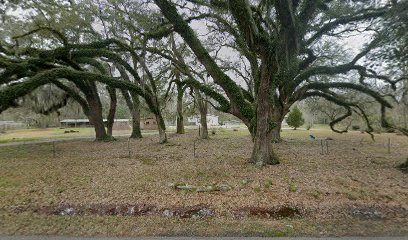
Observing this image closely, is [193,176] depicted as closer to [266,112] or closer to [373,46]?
[266,112]

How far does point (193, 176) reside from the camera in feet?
25.3

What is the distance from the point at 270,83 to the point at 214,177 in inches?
145

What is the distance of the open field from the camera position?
455 cm

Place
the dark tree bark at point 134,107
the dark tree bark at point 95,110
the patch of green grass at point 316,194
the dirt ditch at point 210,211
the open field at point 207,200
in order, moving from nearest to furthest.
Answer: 1. the open field at point 207,200
2. the dirt ditch at point 210,211
3. the patch of green grass at point 316,194
4. the dark tree bark at point 95,110
5. the dark tree bark at point 134,107

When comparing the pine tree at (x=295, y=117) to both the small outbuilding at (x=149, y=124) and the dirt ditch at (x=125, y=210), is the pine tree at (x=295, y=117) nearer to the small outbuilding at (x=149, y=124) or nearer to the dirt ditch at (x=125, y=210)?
the small outbuilding at (x=149, y=124)

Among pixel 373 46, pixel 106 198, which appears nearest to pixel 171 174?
pixel 106 198

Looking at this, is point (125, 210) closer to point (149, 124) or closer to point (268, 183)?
point (268, 183)

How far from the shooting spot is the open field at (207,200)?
455 cm

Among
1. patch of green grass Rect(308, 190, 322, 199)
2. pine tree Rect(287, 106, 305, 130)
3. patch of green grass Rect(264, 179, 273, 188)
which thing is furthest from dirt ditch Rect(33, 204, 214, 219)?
pine tree Rect(287, 106, 305, 130)

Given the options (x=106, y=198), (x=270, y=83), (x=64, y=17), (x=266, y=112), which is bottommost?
(x=106, y=198)

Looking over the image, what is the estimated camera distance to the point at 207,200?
5855 mm

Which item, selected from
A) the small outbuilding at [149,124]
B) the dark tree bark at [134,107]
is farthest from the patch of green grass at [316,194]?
the small outbuilding at [149,124]

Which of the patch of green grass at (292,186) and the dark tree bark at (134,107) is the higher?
the dark tree bark at (134,107)

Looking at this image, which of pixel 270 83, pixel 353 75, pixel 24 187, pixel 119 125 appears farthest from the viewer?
pixel 119 125
